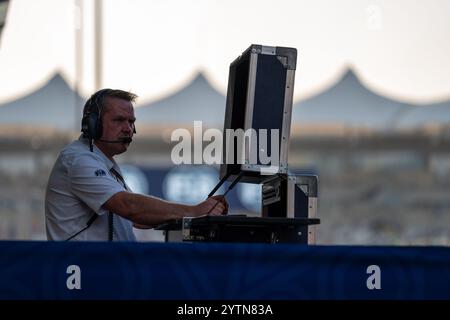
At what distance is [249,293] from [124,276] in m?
0.20

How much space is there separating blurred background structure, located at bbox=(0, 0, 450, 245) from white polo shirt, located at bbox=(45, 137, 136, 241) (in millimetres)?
1384

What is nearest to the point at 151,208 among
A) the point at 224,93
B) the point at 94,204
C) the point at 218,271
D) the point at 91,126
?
the point at 94,204

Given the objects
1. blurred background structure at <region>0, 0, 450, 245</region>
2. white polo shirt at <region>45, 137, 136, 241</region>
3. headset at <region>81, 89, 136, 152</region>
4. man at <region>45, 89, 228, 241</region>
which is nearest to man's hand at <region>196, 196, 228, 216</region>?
man at <region>45, 89, 228, 241</region>

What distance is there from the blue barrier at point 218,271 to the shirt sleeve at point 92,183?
2.02 ft

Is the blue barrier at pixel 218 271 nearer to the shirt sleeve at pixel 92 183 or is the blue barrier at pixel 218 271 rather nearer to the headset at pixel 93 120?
the shirt sleeve at pixel 92 183

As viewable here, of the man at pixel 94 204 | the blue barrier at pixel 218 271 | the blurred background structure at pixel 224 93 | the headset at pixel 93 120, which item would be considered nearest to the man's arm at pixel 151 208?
the man at pixel 94 204

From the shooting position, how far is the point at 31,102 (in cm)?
383

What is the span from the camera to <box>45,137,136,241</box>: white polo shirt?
7.10ft

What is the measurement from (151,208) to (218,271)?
669 millimetres

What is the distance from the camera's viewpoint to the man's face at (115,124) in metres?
2.41

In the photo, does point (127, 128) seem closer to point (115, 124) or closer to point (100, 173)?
point (115, 124)

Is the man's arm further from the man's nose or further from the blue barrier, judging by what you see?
the blue barrier
